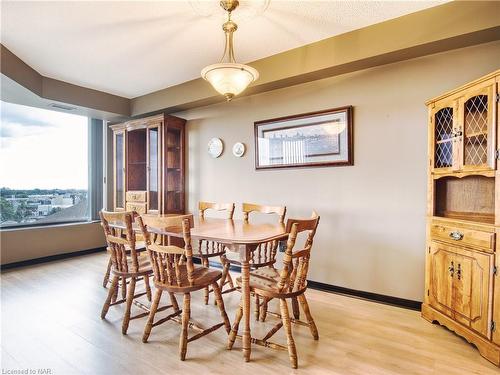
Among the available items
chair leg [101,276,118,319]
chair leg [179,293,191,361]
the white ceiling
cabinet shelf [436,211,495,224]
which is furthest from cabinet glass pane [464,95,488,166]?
chair leg [101,276,118,319]

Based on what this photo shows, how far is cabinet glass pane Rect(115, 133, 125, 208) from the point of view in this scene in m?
4.63

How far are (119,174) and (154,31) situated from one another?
9.09 feet

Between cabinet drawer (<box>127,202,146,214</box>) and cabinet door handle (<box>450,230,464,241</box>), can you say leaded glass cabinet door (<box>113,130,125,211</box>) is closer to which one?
cabinet drawer (<box>127,202,146,214</box>)

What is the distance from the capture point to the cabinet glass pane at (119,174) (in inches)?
182

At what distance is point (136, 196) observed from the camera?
442 centimetres

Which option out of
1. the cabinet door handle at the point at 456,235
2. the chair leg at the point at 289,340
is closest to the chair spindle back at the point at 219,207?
the chair leg at the point at 289,340

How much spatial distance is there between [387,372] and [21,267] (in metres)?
4.55

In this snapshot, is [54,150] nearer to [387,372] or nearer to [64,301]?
[64,301]

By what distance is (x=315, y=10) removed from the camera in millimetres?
2232

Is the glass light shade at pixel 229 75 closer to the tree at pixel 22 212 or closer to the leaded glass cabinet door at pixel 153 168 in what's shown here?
the leaded glass cabinet door at pixel 153 168

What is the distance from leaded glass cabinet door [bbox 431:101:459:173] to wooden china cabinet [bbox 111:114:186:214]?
10.6 feet

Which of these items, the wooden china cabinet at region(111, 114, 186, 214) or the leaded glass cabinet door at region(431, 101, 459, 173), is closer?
the leaded glass cabinet door at region(431, 101, 459, 173)

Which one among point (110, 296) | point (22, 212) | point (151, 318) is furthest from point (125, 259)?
point (22, 212)

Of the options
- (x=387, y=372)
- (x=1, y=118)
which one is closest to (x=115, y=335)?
(x=387, y=372)
